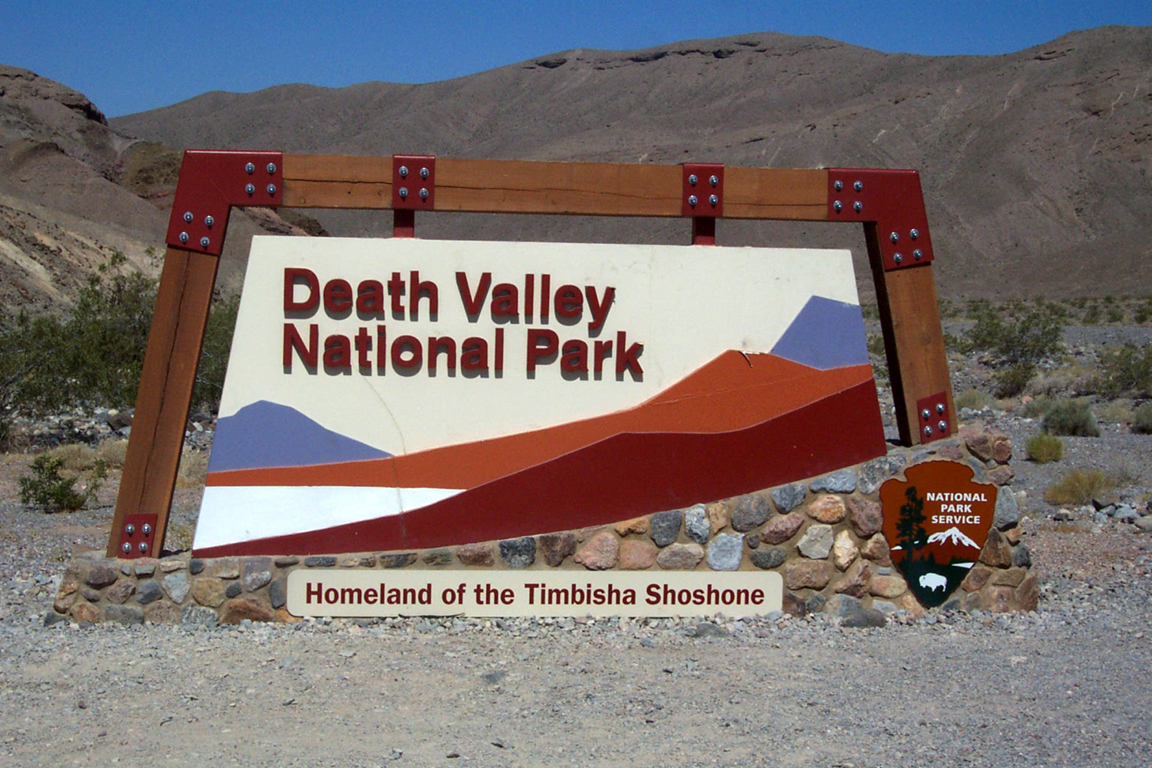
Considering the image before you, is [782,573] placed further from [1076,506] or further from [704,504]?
[1076,506]

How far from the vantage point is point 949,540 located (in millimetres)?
6520

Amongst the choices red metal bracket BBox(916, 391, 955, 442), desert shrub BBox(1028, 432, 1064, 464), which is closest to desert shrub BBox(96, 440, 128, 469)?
red metal bracket BBox(916, 391, 955, 442)

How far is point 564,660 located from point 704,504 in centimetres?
130

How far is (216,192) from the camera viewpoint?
20.7 ft

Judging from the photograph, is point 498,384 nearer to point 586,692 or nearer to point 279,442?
point 279,442

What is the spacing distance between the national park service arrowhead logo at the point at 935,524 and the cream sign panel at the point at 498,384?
49 cm

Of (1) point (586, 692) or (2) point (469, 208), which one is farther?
(2) point (469, 208)

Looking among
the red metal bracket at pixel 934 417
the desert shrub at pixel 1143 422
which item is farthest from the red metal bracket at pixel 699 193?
the desert shrub at pixel 1143 422

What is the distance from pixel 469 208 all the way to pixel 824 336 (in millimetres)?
2200

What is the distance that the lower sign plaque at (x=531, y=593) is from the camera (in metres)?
6.27

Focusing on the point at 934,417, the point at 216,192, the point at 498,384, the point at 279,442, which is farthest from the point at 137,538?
the point at 934,417

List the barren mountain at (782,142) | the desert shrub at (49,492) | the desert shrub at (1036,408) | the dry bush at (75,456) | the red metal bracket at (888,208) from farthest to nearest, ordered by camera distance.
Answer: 1. the barren mountain at (782,142)
2. the desert shrub at (1036,408)
3. the dry bush at (75,456)
4. the desert shrub at (49,492)
5. the red metal bracket at (888,208)

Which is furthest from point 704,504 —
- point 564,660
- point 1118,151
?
point 1118,151

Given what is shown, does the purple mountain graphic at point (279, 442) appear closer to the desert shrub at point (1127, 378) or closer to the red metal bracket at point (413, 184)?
the red metal bracket at point (413, 184)
